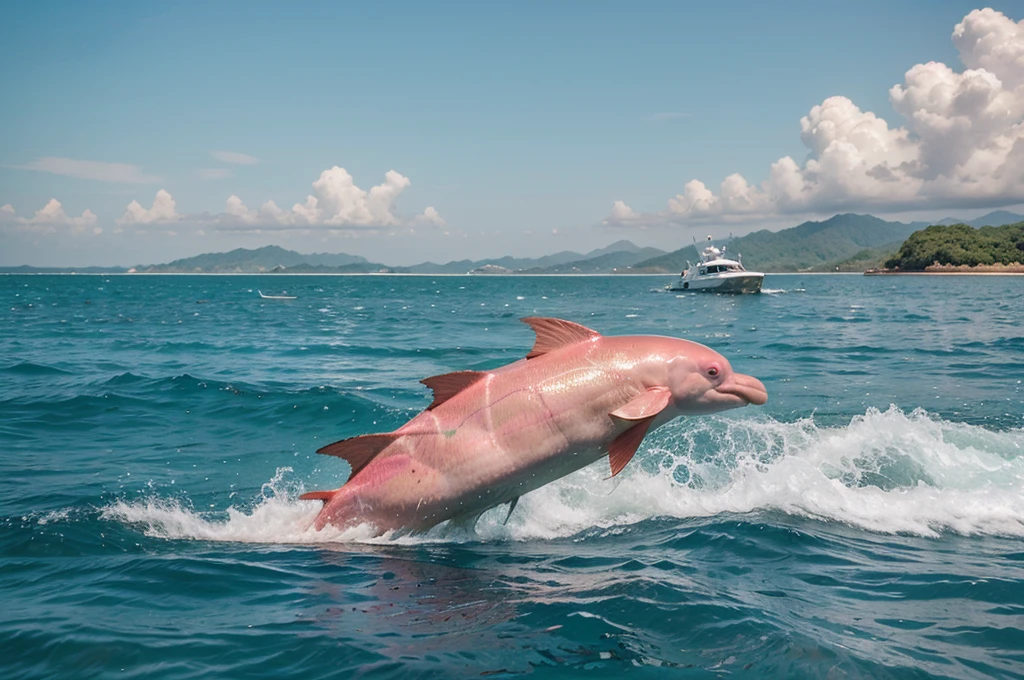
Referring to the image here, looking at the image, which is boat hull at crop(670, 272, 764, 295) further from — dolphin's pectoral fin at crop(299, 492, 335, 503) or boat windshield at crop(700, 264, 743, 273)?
dolphin's pectoral fin at crop(299, 492, 335, 503)

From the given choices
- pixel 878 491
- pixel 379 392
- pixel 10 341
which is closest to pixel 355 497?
pixel 878 491

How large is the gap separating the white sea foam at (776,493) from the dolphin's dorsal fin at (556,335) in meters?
2.34

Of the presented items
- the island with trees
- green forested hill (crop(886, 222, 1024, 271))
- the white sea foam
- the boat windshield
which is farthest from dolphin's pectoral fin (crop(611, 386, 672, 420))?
green forested hill (crop(886, 222, 1024, 271))

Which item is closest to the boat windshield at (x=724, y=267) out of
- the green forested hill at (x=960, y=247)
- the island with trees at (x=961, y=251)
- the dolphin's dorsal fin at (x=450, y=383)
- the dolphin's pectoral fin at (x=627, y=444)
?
the island with trees at (x=961, y=251)

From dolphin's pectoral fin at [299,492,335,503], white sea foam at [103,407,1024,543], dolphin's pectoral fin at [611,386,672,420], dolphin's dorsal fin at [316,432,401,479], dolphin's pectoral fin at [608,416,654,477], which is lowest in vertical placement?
white sea foam at [103,407,1024,543]

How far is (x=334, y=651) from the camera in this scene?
5.19 metres

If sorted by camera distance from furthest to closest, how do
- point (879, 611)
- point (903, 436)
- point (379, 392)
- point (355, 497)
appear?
1. point (379, 392)
2. point (903, 436)
3. point (355, 497)
4. point (879, 611)

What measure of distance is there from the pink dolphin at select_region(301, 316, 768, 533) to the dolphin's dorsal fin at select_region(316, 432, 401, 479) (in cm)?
1

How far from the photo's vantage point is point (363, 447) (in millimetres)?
7434

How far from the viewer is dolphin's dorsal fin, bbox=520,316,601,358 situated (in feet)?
23.4

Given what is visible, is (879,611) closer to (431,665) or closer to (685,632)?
(685,632)

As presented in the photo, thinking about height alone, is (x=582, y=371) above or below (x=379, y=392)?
above

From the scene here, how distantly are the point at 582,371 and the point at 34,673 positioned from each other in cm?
452

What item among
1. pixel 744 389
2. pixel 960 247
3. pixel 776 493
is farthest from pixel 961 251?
pixel 744 389
